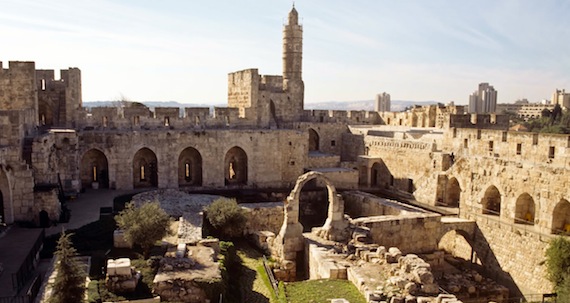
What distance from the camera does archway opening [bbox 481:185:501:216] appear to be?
61.2 ft

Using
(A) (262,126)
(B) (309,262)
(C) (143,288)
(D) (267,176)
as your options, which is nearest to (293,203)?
(B) (309,262)

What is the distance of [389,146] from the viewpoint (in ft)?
79.8

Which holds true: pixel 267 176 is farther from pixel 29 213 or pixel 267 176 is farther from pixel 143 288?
pixel 143 288

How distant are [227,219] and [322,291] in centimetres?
545

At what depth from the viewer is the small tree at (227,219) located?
636 inches

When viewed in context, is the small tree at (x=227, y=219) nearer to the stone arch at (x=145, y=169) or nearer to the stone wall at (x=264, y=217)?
the stone wall at (x=264, y=217)

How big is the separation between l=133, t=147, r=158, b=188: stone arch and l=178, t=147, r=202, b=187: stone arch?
1.20 metres

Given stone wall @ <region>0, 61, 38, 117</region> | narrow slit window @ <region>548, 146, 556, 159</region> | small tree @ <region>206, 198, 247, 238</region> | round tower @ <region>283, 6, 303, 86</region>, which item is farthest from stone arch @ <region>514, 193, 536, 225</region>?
stone wall @ <region>0, 61, 38, 117</region>

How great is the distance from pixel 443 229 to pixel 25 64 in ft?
60.1

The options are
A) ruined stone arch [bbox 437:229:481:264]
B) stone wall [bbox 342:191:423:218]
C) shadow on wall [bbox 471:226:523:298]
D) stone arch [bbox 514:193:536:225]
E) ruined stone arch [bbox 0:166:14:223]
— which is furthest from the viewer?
stone wall [bbox 342:191:423:218]

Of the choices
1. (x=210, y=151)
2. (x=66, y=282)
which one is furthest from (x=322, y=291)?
(x=210, y=151)

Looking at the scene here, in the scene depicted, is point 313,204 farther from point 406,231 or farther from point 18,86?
point 18,86

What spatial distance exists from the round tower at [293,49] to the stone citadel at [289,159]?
94mm

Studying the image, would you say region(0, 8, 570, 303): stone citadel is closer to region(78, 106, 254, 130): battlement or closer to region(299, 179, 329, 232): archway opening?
region(78, 106, 254, 130): battlement
